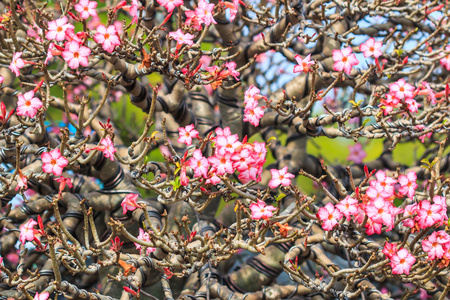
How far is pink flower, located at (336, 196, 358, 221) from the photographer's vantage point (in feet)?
11.1

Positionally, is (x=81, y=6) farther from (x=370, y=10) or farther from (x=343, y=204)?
(x=370, y=10)

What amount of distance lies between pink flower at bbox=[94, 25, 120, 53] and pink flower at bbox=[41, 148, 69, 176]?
895 mm

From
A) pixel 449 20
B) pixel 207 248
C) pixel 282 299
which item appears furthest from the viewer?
pixel 449 20

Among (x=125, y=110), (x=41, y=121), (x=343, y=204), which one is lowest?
(x=125, y=110)

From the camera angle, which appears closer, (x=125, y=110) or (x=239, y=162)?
(x=239, y=162)

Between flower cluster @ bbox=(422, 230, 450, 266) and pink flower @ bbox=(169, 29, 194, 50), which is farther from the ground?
pink flower @ bbox=(169, 29, 194, 50)

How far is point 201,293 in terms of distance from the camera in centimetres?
448

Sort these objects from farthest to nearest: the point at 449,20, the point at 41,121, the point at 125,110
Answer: the point at 125,110
the point at 449,20
the point at 41,121

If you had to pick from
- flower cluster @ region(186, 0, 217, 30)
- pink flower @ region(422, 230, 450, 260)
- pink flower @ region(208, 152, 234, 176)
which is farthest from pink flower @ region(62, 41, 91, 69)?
pink flower @ region(422, 230, 450, 260)

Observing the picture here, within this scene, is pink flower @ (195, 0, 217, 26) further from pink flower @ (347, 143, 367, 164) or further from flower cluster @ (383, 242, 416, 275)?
pink flower @ (347, 143, 367, 164)

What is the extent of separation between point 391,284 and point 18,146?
551cm

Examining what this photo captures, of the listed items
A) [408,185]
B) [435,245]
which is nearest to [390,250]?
[435,245]

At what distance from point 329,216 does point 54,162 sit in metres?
2.19

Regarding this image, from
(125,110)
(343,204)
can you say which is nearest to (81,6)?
(343,204)
